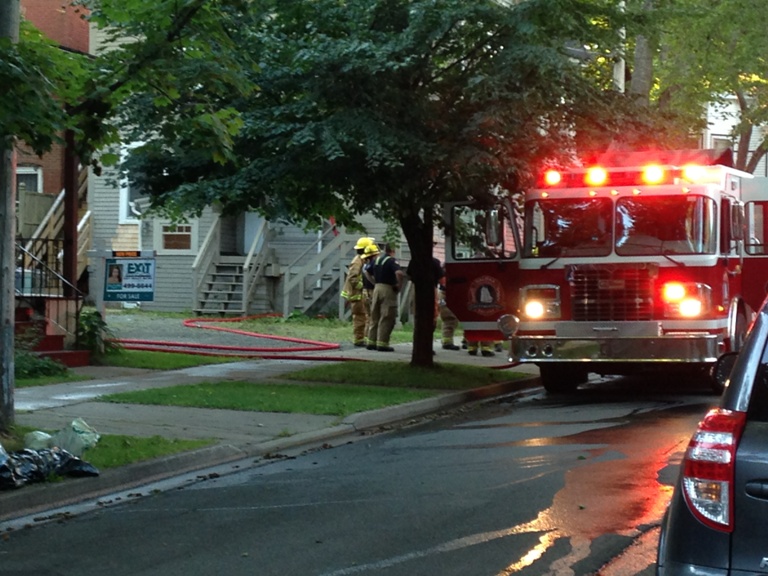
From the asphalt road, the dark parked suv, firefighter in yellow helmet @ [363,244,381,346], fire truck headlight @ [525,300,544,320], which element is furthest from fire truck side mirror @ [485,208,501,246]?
the dark parked suv

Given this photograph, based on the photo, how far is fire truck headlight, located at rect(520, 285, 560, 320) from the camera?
570 inches

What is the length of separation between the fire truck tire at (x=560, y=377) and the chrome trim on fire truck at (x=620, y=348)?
98 cm

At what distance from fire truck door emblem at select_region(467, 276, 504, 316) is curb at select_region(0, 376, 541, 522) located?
1.49 metres

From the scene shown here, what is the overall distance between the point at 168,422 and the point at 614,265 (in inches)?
228

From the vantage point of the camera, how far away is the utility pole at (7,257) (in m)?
9.58

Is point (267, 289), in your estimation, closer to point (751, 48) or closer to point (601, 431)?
point (751, 48)

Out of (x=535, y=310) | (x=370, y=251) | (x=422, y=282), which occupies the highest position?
(x=370, y=251)

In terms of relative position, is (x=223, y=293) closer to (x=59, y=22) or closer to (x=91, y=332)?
(x=59, y=22)

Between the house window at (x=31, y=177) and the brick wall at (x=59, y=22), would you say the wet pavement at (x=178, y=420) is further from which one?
the house window at (x=31, y=177)

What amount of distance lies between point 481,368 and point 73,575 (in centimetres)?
1128

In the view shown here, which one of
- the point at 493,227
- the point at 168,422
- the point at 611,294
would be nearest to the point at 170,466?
the point at 168,422

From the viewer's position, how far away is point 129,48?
1002 centimetres

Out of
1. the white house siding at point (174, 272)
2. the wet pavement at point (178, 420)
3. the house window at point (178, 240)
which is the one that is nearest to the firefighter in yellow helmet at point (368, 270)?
the wet pavement at point (178, 420)

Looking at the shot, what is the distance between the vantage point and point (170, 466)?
378 inches
